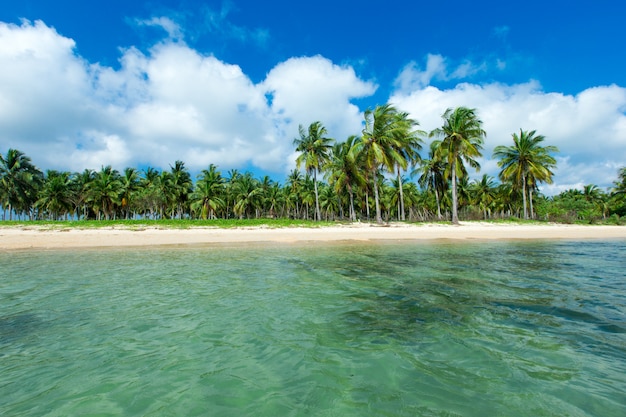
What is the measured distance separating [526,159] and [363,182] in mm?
18449

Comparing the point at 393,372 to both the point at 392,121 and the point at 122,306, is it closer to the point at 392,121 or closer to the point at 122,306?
the point at 122,306

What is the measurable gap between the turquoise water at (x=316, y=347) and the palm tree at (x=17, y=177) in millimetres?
46017

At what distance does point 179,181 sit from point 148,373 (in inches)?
2008

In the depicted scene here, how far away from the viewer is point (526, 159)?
34438 millimetres

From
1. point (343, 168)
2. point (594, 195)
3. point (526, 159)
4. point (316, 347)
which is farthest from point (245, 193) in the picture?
point (594, 195)

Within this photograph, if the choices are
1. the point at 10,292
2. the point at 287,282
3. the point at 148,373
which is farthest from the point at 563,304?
the point at 10,292

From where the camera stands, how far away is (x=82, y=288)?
645 centimetres

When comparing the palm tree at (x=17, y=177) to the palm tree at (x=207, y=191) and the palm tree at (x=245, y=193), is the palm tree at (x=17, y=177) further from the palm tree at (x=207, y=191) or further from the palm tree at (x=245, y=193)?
the palm tree at (x=245, y=193)

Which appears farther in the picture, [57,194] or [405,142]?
[57,194]

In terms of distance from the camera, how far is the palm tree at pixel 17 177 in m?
39.2

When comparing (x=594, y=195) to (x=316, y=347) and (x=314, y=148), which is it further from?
(x=316, y=347)

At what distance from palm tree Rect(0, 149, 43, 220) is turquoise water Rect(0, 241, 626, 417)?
46.0 metres

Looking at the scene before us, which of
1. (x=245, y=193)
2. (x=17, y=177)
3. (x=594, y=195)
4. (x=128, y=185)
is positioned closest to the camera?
(x=17, y=177)

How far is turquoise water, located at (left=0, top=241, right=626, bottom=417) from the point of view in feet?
7.96
